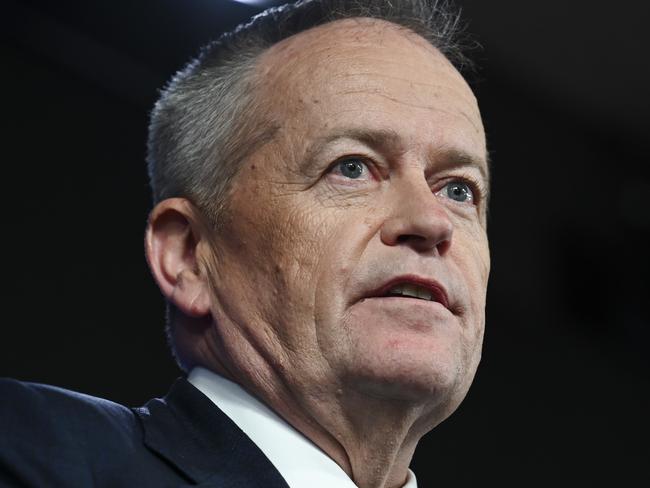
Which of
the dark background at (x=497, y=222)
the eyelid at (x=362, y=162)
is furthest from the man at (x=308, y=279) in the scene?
the dark background at (x=497, y=222)

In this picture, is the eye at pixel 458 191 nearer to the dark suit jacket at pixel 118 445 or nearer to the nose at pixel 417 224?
the nose at pixel 417 224

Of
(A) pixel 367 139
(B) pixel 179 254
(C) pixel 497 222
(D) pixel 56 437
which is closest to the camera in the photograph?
(D) pixel 56 437

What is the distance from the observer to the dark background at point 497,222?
3127 mm

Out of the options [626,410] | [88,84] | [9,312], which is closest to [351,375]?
[9,312]

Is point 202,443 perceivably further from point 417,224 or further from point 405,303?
point 417,224

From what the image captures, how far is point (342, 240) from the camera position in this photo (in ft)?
7.41

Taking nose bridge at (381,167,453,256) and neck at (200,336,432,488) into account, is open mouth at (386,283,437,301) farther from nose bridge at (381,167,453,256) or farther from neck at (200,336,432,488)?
neck at (200,336,432,488)

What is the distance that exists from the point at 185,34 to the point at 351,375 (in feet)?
5.15

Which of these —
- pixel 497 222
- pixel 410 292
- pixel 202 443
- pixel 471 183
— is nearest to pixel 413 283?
pixel 410 292

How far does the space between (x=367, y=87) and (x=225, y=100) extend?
0.36m

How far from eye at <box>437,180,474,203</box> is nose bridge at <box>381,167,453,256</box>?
0.57 ft

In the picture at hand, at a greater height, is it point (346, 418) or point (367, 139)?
point (367, 139)

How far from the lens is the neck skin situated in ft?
7.35

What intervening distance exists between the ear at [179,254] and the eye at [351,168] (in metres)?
0.34
